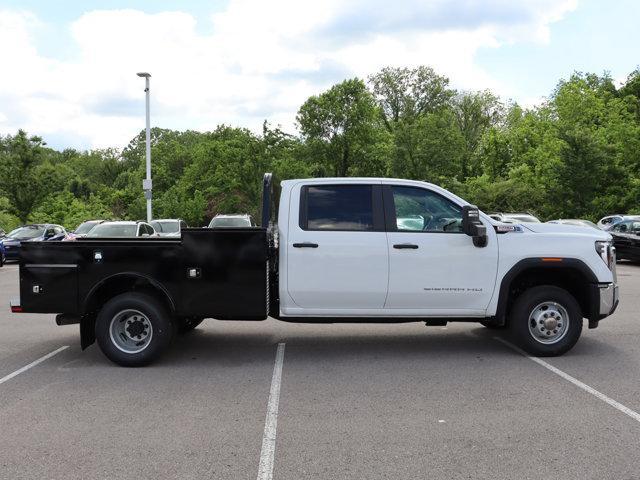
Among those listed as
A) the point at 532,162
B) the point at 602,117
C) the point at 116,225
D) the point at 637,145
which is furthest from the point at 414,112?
the point at 116,225

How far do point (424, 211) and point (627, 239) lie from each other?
16483mm

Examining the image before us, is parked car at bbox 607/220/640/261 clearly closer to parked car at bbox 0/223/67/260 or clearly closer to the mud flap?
the mud flap

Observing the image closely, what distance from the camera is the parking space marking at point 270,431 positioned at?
411cm

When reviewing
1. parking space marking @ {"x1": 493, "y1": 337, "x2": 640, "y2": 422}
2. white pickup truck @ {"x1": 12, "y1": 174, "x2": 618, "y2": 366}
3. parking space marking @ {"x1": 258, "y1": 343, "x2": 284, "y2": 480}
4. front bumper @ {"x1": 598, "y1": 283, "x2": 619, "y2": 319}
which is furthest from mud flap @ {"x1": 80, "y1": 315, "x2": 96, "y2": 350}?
front bumper @ {"x1": 598, "y1": 283, "x2": 619, "y2": 319}

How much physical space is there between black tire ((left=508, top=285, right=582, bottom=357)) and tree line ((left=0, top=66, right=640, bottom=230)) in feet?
88.7

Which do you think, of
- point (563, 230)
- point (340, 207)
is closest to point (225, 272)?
point (340, 207)

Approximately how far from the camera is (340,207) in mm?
7051

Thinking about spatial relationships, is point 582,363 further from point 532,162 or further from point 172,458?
point 532,162

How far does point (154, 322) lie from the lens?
6797 mm

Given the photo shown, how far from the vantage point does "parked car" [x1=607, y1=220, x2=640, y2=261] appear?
2050cm

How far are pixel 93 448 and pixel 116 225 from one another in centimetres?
1490

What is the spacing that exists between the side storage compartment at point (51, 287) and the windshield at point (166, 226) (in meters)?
16.6

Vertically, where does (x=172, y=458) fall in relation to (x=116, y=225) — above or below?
below

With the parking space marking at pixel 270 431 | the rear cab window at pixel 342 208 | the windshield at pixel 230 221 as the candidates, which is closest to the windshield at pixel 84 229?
the windshield at pixel 230 221
